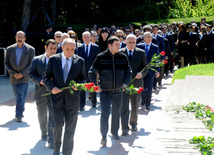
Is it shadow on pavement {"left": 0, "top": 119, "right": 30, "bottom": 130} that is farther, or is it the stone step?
the stone step

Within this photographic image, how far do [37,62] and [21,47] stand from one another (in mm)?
2377

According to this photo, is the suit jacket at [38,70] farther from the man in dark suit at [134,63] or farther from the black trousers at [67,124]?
the man in dark suit at [134,63]

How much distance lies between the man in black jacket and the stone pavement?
0.55 metres

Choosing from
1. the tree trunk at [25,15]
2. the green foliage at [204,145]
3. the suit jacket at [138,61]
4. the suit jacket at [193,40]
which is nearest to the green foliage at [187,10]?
the tree trunk at [25,15]

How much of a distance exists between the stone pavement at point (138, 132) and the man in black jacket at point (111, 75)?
0.55m

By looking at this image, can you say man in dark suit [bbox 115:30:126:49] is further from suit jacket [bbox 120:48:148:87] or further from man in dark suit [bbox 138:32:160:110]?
suit jacket [bbox 120:48:148:87]

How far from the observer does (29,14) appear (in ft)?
82.0

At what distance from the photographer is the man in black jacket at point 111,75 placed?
27.1 ft

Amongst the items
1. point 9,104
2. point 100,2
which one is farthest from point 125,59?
point 100,2

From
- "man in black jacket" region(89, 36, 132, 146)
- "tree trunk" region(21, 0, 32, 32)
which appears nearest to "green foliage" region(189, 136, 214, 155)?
"man in black jacket" region(89, 36, 132, 146)

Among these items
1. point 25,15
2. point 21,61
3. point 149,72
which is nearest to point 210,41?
point 149,72

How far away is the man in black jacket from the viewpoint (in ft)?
27.1

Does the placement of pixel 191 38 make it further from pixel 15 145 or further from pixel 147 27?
pixel 15 145

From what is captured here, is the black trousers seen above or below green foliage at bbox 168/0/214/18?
below
